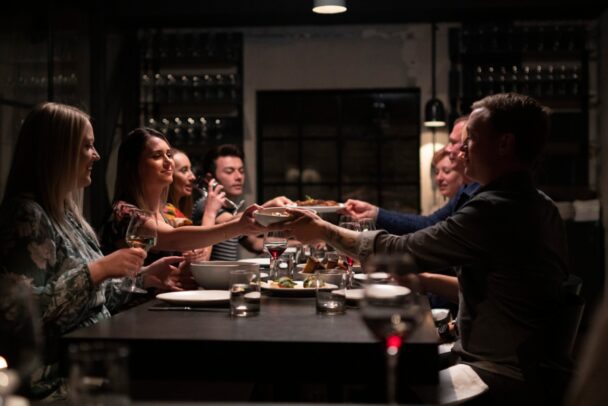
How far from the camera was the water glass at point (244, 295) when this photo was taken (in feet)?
6.58

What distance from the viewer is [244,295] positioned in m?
2.02

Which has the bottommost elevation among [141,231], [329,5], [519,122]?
[141,231]

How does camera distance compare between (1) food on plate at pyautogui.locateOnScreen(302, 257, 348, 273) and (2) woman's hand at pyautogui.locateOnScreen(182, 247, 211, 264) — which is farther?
(2) woman's hand at pyautogui.locateOnScreen(182, 247, 211, 264)

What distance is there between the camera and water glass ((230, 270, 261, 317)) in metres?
2.01

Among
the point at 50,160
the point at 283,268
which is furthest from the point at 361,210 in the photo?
the point at 50,160

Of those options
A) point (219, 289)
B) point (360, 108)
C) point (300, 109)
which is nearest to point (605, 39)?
point (360, 108)

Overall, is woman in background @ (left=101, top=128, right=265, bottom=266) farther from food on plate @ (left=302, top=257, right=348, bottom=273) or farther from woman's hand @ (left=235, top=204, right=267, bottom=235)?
food on plate @ (left=302, top=257, right=348, bottom=273)

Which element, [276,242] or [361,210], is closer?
[276,242]

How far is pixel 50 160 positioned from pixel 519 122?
1.54 meters

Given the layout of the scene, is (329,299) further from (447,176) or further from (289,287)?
(447,176)

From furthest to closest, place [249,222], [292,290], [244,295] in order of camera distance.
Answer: [249,222] < [292,290] < [244,295]

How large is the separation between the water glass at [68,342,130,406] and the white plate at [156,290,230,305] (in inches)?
46.5

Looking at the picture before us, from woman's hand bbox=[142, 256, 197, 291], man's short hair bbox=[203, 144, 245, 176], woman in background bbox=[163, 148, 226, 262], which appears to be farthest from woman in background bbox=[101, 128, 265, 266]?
man's short hair bbox=[203, 144, 245, 176]

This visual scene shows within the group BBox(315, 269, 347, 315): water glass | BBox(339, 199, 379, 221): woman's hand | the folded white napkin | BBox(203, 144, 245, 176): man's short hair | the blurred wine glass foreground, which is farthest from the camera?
BBox(203, 144, 245, 176): man's short hair
